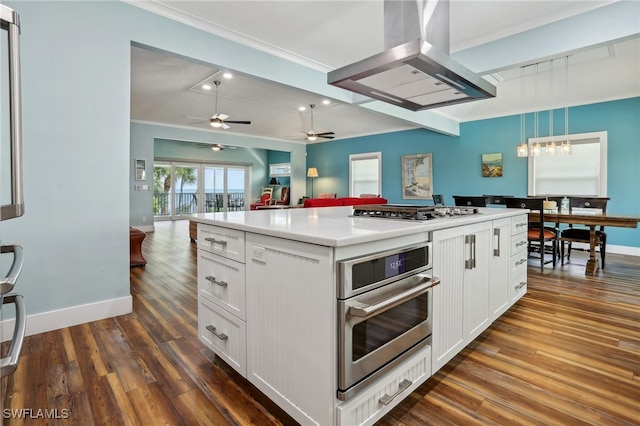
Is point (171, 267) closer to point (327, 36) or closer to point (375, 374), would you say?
point (327, 36)

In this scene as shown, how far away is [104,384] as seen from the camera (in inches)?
67.7

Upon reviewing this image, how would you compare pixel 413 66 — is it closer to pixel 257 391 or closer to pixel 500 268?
pixel 500 268

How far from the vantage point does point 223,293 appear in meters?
1.77

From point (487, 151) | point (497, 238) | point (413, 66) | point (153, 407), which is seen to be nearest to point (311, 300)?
point (153, 407)

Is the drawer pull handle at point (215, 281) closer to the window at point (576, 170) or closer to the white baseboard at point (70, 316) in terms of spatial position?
the white baseboard at point (70, 316)

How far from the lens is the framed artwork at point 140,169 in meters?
7.54

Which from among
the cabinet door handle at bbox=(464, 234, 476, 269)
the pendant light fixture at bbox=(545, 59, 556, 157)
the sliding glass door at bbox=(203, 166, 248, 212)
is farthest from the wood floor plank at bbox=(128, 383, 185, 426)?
the sliding glass door at bbox=(203, 166, 248, 212)

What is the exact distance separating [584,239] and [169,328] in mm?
A: 4814

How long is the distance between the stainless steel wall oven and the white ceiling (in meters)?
2.59

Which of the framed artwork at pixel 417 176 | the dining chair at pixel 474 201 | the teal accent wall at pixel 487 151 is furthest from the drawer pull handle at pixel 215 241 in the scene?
the framed artwork at pixel 417 176

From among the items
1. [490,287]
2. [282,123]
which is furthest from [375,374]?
[282,123]

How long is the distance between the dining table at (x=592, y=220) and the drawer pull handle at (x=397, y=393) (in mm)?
3586

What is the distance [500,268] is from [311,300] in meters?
1.76

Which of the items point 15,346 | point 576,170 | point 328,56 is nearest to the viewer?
point 15,346
